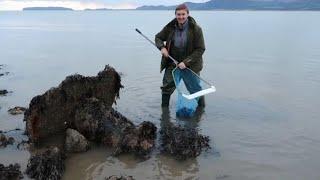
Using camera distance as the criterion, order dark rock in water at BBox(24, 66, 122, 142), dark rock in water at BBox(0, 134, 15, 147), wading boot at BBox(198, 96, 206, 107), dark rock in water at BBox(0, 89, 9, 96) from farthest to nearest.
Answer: dark rock in water at BBox(0, 89, 9, 96), wading boot at BBox(198, 96, 206, 107), dark rock in water at BBox(0, 134, 15, 147), dark rock in water at BBox(24, 66, 122, 142)

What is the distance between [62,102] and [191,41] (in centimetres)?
319

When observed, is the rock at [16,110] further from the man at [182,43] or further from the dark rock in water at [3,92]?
the man at [182,43]

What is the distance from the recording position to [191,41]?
10242 millimetres

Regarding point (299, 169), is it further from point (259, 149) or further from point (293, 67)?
point (293, 67)

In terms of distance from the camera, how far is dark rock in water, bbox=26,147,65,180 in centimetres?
720

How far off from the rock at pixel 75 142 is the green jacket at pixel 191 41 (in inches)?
120

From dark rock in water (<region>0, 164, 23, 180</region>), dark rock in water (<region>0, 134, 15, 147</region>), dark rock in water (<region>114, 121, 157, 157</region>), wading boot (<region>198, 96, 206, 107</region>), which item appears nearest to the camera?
dark rock in water (<region>0, 164, 23, 180</region>)

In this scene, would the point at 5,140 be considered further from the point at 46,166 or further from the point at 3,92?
the point at 3,92

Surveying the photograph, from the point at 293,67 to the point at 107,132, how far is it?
1240 centimetres

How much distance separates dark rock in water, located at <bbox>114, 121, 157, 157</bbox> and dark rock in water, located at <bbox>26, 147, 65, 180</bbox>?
3.43ft

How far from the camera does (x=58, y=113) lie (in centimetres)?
862

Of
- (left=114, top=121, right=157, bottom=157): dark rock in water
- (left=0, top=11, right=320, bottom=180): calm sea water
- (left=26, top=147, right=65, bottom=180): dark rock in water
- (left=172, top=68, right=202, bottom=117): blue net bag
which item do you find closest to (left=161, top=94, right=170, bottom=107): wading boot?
(left=0, top=11, right=320, bottom=180): calm sea water

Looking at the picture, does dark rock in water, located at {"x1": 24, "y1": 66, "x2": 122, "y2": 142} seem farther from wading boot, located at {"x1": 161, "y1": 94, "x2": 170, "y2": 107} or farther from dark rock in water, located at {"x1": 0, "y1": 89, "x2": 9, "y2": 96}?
dark rock in water, located at {"x1": 0, "y1": 89, "x2": 9, "y2": 96}

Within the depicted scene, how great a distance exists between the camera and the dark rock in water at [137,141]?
809cm
